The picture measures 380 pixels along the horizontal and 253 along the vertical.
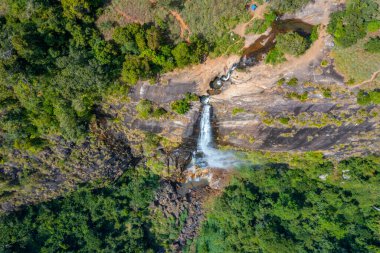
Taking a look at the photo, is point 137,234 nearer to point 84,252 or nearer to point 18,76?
point 84,252

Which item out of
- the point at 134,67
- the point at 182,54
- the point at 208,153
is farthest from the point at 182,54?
the point at 208,153

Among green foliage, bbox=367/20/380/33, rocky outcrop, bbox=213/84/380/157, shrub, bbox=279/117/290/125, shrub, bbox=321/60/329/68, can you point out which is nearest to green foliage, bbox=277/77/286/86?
rocky outcrop, bbox=213/84/380/157

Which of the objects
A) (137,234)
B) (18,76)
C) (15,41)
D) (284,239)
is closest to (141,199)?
(137,234)

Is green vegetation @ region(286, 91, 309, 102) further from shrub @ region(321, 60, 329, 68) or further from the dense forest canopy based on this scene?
the dense forest canopy

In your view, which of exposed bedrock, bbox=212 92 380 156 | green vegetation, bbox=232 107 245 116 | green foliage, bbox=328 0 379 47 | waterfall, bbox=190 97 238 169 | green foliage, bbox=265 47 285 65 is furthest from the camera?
waterfall, bbox=190 97 238 169

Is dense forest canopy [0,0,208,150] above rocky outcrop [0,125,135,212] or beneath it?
above

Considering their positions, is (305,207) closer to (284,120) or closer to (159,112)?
(284,120)
